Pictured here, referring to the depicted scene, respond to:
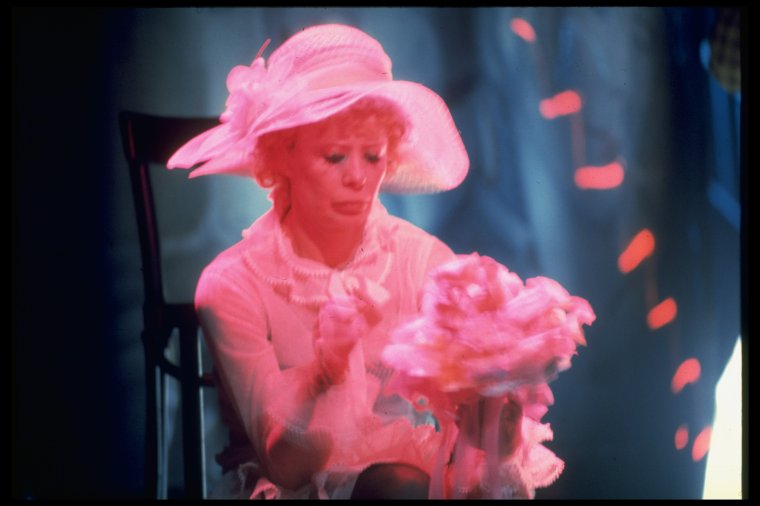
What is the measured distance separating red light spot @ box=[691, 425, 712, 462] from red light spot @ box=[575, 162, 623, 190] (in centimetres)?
71

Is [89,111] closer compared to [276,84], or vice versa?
[276,84]

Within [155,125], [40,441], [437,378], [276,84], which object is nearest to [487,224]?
[437,378]

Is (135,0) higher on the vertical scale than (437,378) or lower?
higher

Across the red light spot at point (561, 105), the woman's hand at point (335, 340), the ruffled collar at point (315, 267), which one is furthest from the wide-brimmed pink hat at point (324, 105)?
the woman's hand at point (335, 340)

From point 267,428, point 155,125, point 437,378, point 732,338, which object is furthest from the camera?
point 732,338

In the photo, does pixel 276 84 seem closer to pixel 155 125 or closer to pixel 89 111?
pixel 155 125

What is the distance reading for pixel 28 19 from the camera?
1.94 meters

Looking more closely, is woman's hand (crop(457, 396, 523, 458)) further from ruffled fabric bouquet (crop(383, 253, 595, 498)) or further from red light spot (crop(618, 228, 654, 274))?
red light spot (crop(618, 228, 654, 274))

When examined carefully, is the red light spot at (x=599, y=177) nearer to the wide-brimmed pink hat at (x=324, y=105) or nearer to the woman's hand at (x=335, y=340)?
the wide-brimmed pink hat at (x=324, y=105)

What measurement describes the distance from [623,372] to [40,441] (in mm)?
1521

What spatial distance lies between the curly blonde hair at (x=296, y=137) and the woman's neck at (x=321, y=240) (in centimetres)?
5

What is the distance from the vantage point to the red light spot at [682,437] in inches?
79.0

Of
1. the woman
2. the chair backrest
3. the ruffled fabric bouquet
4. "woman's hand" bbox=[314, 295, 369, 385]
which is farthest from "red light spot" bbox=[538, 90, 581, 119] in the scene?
the chair backrest

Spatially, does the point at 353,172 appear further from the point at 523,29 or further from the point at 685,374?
the point at 685,374
